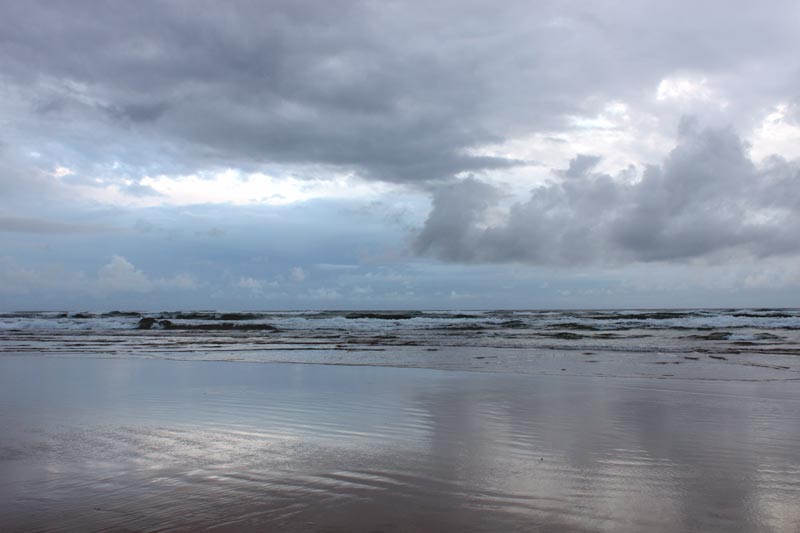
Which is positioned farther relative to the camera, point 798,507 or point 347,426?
point 347,426

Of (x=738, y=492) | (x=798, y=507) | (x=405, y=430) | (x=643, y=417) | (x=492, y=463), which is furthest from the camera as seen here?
(x=643, y=417)

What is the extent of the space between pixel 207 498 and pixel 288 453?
1.45 m

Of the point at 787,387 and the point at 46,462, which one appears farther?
the point at 787,387

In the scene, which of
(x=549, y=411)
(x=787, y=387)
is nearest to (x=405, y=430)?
(x=549, y=411)

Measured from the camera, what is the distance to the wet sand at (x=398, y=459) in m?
3.87

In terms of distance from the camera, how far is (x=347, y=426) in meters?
7.02

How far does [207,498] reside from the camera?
13.8ft

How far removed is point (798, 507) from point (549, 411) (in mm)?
4229

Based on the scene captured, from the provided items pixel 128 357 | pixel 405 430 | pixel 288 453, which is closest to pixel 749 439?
pixel 405 430

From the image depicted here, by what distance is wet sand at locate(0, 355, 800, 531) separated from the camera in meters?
3.87

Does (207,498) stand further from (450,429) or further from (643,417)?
(643,417)

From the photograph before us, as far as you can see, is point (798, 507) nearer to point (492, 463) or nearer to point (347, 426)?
point (492, 463)

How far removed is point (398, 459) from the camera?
5414mm

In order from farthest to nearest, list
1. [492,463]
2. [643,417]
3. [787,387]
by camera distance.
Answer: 1. [787,387]
2. [643,417]
3. [492,463]
